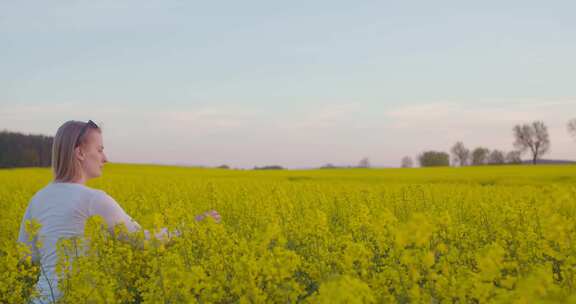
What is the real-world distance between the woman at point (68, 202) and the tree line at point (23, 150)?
48.6 metres

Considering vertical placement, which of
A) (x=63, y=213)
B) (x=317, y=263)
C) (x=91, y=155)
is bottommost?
(x=317, y=263)

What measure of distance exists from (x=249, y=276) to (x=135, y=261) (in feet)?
7.28

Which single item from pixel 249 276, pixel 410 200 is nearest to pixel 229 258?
pixel 249 276

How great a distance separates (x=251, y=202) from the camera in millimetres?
8039

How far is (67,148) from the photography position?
4.42 meters

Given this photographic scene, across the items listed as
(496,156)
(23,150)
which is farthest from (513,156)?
(23,150)

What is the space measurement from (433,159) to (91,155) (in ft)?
216

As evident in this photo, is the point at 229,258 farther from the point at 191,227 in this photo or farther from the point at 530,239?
the point at 530,239

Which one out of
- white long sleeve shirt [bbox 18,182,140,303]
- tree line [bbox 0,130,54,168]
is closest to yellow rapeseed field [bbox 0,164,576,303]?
white long sleeve shirt [bbox 18,182,140,303]

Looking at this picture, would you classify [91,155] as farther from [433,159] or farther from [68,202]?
[433,159]

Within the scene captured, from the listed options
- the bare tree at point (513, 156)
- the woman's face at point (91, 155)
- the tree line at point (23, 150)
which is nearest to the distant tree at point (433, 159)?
the bare tree at point (513, 156)

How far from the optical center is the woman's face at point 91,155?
451 centimetres

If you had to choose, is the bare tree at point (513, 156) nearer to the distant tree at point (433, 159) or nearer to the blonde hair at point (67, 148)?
the distant tree at point (433, 159)

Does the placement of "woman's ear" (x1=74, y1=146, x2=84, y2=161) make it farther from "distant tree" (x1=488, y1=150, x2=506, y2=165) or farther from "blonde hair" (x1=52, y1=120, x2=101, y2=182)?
"distant tree" (x1=488, y1=150, x2=506, y2=165)
